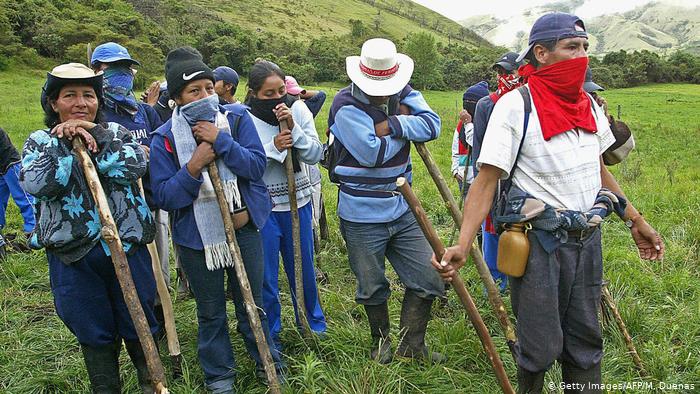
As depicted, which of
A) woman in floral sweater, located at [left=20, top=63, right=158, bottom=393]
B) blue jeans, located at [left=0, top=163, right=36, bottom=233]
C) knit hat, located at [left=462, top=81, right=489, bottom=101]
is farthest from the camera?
blue jeans, located at [left=0, top=163, right=36, bottom=233]

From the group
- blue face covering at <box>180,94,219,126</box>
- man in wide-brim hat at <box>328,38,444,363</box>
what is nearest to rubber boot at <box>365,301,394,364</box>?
man in wide-brim hat at <box>328,38,444,363</box>

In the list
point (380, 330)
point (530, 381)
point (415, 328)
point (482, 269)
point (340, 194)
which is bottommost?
point (380, 330)

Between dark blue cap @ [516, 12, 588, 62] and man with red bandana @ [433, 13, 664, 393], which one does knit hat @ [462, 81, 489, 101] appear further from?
dark blue cap @ [516, 12, 588, 62]

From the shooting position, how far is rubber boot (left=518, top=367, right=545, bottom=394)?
2.84 m

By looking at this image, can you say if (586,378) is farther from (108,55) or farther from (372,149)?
(108,55)

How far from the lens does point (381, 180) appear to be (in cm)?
347

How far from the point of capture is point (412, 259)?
11.6 feet

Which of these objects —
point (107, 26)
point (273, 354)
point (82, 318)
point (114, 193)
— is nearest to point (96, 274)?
point (82, 318)

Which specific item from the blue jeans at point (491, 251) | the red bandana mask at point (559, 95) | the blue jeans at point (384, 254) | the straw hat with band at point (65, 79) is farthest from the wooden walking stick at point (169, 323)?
the blue jeans at point (491, 251)

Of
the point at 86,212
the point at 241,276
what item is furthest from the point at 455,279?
the point at 86,212

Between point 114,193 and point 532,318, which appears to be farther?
point 114,193

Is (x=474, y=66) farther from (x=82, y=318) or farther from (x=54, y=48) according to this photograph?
(x=82, y=318)

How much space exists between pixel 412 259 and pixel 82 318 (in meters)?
2.10

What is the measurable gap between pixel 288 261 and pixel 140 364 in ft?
4.46
